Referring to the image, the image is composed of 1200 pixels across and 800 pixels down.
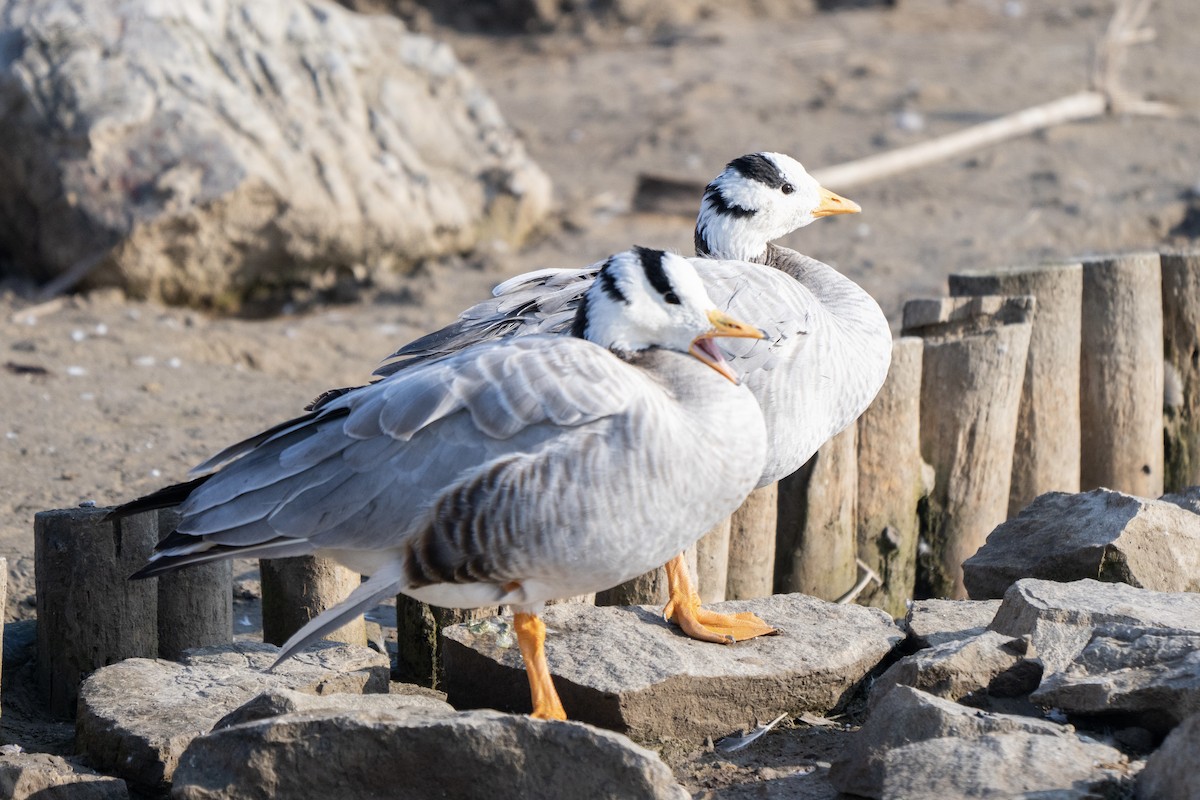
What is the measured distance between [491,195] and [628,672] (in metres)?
7.11

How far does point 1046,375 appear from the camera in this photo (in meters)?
6.28

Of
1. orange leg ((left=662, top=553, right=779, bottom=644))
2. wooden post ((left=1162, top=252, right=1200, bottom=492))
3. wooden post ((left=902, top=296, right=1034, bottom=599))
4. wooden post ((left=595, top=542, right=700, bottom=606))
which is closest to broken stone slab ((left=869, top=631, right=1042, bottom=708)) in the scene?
orange leg ((left=662, top=553, right=779, bottom=644))

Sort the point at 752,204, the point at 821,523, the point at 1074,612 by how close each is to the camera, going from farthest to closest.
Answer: the point at 821,523, the point at 752,204, the point at 1074,612

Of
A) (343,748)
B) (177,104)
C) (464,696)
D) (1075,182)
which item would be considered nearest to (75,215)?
(177,104)

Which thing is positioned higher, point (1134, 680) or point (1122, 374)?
point (1122, 374)

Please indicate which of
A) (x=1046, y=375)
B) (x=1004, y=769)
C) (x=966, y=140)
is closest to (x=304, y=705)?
(x=1004, y=769)

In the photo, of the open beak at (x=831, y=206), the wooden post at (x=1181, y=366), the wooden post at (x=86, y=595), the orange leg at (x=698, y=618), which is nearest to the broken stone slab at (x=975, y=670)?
the orange leg at (x=698, y=618)

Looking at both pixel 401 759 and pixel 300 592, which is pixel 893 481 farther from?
pixel 401 759

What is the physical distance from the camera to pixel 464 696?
15.1 ft

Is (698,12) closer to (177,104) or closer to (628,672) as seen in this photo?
(177,104)

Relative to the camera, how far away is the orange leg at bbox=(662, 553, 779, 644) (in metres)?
4.68

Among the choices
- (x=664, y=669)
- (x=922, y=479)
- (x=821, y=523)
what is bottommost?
(x=664, y=669)

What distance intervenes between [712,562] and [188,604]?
75.2 inches

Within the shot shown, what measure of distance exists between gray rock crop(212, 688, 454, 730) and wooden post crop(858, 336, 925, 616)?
2.45 metres
